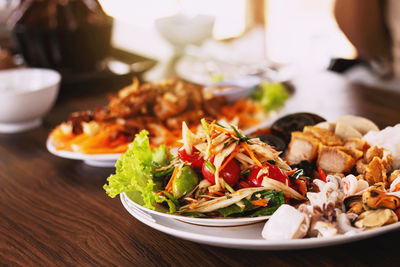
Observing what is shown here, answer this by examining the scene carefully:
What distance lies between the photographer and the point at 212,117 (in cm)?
216

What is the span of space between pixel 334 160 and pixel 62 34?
6.74ft

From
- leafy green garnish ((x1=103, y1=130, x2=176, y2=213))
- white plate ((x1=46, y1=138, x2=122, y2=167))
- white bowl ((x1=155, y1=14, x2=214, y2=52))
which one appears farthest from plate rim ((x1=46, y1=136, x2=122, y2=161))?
white bowl ((x1=155, y1=14, x2=214, y2=52))

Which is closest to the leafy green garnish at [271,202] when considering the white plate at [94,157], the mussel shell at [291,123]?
the mussel shell at [291,123]

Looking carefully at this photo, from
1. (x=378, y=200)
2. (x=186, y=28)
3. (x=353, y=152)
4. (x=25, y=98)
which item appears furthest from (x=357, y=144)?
(x=186, y=28)

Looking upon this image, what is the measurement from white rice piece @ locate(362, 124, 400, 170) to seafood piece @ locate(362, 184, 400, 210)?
0.29 metres

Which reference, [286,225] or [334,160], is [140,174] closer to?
[286,225]

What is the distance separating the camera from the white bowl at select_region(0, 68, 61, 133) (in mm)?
2271

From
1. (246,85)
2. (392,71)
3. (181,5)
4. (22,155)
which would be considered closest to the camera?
(22,155)

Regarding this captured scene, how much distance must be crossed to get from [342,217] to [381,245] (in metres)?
0.15

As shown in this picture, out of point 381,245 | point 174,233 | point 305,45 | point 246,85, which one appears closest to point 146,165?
point 174,233

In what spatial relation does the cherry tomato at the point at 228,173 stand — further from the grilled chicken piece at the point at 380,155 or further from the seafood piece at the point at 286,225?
the grilled chicken piece at the point at 380,155

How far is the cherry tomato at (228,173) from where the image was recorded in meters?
1.23

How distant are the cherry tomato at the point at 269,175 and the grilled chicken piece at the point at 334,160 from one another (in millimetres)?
238

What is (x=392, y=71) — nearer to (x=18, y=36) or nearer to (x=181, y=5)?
(x=18, y=36)
